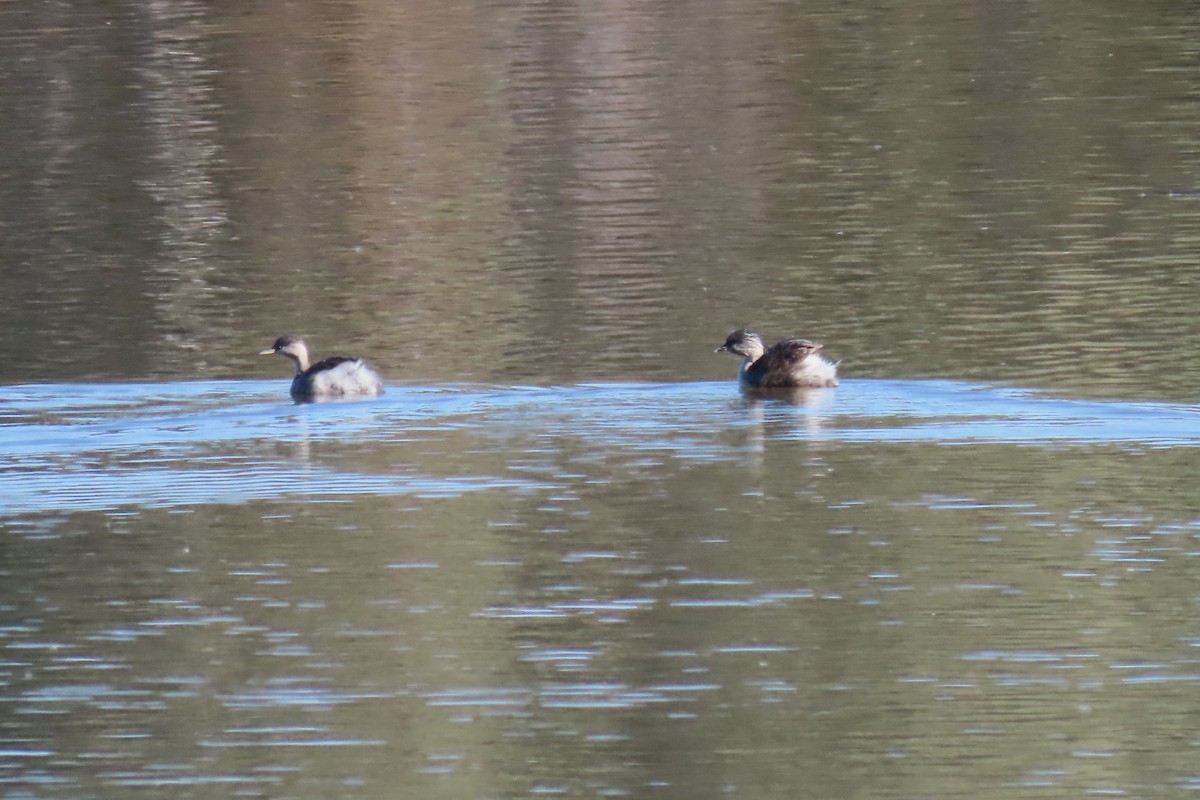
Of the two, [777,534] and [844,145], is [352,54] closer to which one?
[844,145]

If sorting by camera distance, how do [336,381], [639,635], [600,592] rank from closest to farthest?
[639,635], [600,592], [336,381]

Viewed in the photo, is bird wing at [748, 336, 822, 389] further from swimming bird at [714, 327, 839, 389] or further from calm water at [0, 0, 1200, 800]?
calm water at [0, 0, 1200, 800]

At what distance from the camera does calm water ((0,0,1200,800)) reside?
10.4 meters

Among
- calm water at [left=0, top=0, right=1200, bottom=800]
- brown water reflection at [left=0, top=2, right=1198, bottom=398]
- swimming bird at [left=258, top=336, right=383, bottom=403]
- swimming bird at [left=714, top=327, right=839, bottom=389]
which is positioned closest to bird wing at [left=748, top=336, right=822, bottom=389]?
swimming bird at [left=714, top=327, right=839, bottom=389]

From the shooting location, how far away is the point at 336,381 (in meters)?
17.7

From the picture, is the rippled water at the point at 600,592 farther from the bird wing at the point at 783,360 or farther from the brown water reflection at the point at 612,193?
the brown water reflection at the point at 612,193

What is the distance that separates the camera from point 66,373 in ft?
62.6

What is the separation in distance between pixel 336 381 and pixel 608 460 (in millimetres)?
2866

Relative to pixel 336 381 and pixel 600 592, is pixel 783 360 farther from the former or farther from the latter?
pixel 600 592

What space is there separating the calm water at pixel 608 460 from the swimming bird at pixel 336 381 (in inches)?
6.6

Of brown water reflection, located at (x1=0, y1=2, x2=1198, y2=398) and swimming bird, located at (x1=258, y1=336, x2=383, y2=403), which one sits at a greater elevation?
brown water reflection, located at (x1=0, y1=2, x2=1198, y2=398)

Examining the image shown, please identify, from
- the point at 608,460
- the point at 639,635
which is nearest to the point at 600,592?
the point at 639,635

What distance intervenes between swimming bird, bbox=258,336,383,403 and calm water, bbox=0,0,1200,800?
0.55ft

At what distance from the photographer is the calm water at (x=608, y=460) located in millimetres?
10367
